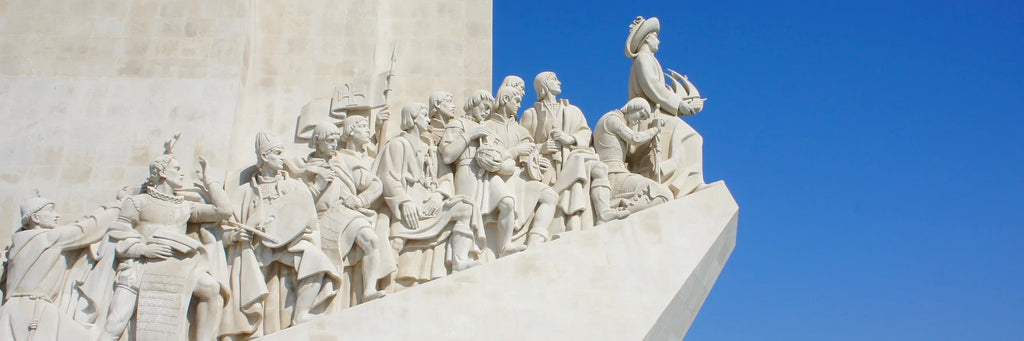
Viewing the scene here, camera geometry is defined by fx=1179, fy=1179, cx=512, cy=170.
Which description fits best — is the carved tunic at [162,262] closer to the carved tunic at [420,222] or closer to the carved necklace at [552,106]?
the carved tunic at [420,222]

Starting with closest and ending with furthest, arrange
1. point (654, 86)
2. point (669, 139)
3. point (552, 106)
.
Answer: point (552, 106) < point (669, 139) < point (654, 86)

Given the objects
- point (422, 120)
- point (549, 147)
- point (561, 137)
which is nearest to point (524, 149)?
point (549, 147)

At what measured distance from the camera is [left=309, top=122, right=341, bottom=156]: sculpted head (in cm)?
985

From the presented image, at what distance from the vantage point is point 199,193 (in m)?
9.59

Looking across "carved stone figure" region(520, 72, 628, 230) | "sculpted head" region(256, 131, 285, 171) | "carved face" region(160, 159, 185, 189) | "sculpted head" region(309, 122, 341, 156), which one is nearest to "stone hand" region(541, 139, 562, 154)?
"carved stone figure" region(520, 72, 628, 230)

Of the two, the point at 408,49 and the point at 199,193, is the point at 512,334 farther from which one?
the point at 408,49

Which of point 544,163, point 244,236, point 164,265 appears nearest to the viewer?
point 164,265

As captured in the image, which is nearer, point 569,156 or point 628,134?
point 569,156

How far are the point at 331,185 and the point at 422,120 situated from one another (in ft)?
3.47

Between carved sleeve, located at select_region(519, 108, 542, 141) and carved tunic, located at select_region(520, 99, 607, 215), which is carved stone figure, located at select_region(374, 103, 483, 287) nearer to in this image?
carved tunic, located at select_region(520, 99, 607, 215)

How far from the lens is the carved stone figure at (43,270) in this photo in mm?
8812

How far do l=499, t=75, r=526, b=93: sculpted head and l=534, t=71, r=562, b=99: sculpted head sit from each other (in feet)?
0.72

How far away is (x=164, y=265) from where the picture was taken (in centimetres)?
904

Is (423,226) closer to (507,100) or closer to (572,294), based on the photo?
(572,294)
